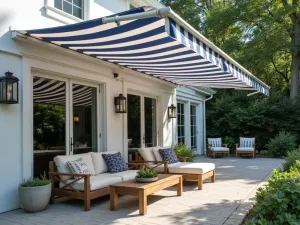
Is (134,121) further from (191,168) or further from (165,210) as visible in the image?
(165,210)

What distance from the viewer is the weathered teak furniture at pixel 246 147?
46.3 ft

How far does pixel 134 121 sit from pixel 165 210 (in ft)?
13.8

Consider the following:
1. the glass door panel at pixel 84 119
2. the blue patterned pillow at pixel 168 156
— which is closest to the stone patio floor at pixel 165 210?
the blue patterned pillow at pixel 168 156

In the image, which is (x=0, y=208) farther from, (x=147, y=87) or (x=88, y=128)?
(x=147, y=87)

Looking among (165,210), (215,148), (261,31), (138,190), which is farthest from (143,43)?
(261,31)

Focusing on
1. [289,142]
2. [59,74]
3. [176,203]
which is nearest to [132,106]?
[59,74]

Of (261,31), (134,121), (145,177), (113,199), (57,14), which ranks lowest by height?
(113,199)

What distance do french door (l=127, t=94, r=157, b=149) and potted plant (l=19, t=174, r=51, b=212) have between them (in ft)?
12.8

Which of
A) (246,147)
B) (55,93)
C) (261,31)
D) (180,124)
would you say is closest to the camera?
(55,93)

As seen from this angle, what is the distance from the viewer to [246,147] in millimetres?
14570

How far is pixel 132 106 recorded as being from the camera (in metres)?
9.17

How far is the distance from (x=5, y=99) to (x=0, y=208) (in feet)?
5.87

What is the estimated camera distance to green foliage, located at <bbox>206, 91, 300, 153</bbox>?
15695 millimetres

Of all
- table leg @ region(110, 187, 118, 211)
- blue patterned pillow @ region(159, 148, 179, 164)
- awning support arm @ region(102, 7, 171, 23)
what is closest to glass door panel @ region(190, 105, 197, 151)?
blue patterned pillow @ region(159, 148, 179, 164)
